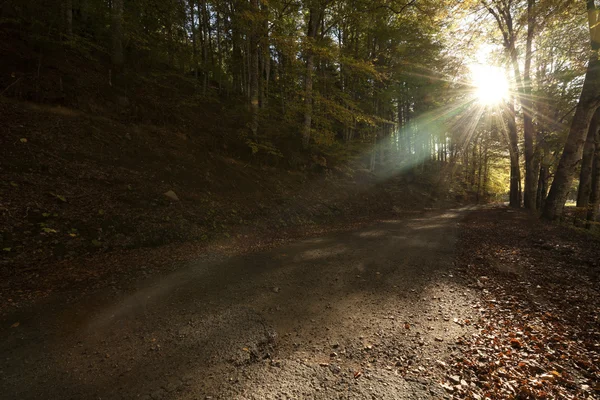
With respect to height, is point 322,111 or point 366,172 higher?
point 322,111

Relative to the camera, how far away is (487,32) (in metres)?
14.2

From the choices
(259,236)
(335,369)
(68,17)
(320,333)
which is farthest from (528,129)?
(68,17)

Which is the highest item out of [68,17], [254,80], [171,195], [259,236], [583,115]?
[68,17]

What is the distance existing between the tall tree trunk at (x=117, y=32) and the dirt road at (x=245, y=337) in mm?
13029

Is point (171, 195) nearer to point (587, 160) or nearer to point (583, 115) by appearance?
point (583, 115)

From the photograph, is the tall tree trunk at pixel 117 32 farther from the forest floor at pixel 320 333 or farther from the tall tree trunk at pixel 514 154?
the tall tree trunk at pixel 514 154

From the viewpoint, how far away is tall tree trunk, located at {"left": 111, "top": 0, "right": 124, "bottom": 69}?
40.1 ft

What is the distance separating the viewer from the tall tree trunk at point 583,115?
832 cm

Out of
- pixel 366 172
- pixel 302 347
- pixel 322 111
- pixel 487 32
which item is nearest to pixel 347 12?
pixel 322 111

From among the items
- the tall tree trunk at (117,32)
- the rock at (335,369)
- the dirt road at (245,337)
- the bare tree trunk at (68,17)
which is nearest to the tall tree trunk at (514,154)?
the dirt road at (245,337)

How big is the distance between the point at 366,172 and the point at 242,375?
19.3 m

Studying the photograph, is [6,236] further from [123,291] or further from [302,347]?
[302,347]

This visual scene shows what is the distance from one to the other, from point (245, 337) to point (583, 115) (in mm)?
12439

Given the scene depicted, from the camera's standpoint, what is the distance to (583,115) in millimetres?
8680
